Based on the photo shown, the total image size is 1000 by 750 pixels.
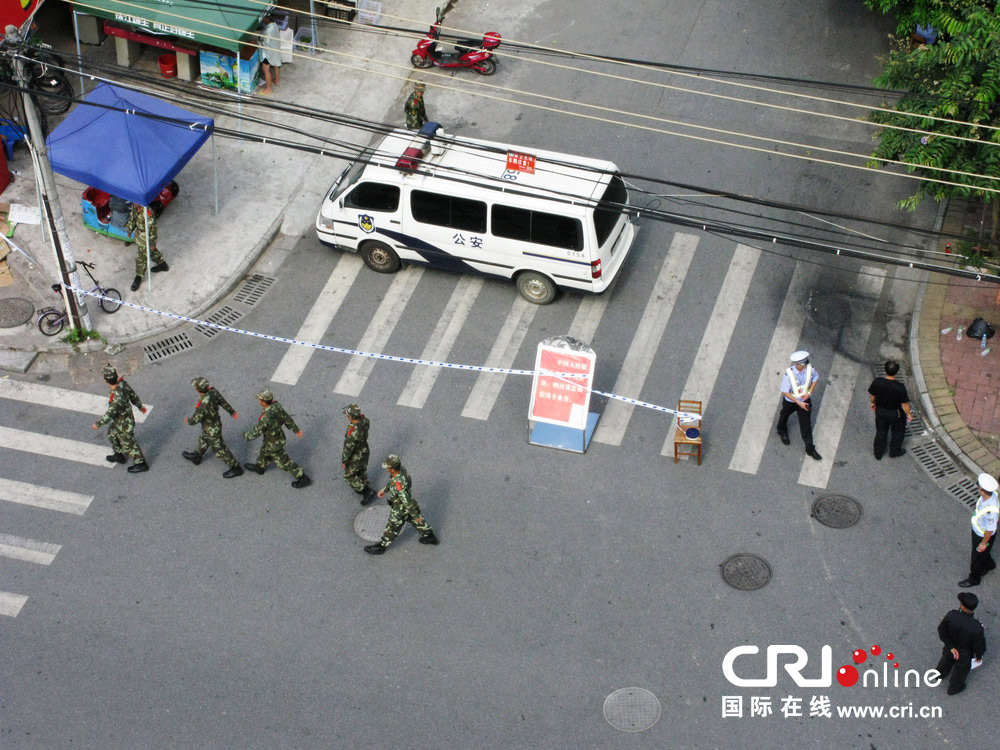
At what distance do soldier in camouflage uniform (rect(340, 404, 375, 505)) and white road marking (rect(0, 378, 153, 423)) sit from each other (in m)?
3.43

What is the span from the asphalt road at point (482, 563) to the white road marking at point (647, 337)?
0.31 feet

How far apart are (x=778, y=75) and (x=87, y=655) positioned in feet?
51.9

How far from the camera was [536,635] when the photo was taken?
13.2 metres

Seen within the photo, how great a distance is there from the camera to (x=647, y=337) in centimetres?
1692

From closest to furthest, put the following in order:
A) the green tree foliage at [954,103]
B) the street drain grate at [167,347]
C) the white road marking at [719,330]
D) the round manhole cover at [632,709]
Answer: the round manhole cover at [632,709], the green tree foliage at [954,103], the white road marking at [719,330], the street drain grate at [167,347]

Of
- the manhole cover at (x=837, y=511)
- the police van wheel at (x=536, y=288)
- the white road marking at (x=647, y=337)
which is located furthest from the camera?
the police van wheel at (x=536, y=288)

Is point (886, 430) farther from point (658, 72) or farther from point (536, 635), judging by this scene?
point (658, 72)

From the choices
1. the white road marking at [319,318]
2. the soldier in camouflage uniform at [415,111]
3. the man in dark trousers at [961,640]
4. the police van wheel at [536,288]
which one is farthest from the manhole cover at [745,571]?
the soldier in camouflage uniform at [415,111]

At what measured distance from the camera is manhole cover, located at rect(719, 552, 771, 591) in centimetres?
1368

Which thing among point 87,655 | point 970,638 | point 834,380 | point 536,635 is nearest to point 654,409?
point 834,380

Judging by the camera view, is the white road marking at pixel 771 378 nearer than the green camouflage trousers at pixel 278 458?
No

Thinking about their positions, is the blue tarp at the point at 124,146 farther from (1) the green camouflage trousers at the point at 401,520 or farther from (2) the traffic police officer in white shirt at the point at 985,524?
(2) the traffic police officer in white shirt at the point at 985,524

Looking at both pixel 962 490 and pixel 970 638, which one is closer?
pixel 970 638

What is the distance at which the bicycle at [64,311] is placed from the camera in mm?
17078
